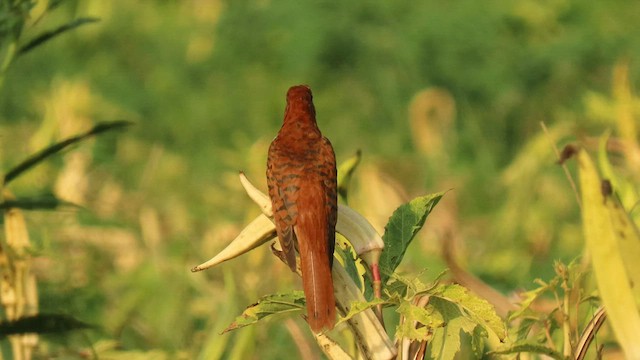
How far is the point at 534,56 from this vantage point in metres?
7.24

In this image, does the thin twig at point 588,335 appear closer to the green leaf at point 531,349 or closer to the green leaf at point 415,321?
the green leaf at point 531,349

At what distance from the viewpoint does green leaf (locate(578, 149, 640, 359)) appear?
1.80 meters

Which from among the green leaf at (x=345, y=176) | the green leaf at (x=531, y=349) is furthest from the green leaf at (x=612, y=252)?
the green leaf at (x=345, y=176)

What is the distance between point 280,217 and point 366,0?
18.0 feet

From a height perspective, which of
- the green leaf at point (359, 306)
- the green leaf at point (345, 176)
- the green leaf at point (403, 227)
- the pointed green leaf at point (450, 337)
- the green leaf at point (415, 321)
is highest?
the green leaf at point (345, 176)

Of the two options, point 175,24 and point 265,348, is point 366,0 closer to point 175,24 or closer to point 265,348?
point 175,24

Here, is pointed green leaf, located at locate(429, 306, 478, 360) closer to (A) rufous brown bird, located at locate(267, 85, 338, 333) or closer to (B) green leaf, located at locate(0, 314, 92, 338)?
(A) rufous brown bird, located at locate(267, 85, 338, 333)

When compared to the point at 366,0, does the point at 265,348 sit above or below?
below

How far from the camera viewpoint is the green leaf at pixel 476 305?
1932mm

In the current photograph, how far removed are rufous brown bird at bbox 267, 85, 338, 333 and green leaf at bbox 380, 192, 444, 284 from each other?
3.5 inches

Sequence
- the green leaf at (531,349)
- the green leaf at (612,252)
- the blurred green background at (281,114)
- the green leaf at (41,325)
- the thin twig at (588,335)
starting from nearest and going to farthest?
1. the green leaf at (612,252)
2. the green leaf at (531,349)
3. the thin twig at (588,335)
4. the green leaf at (41,325)
5. the blurred green background at (281,114)

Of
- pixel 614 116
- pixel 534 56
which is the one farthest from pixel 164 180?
pixel 614 116

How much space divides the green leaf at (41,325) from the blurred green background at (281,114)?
69.0 inches

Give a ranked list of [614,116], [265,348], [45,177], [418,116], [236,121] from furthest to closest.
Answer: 1. [236,121]
2. [418,116]
3. [45,177]
4. [614,116]
5. [265,348]
